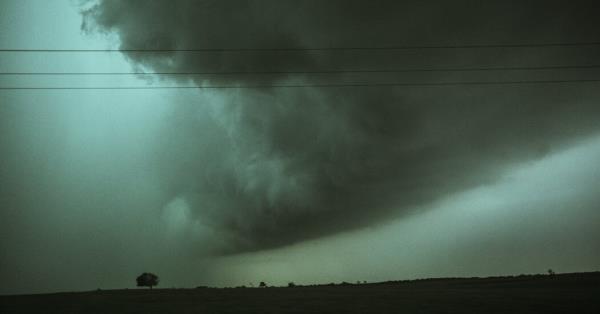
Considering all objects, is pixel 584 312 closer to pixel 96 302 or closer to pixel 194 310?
pixel 194 310

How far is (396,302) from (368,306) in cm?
498

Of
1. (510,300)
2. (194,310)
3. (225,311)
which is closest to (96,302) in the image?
(194,310)

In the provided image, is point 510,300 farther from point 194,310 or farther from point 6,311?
point 6,311

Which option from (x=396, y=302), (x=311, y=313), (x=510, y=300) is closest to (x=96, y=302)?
(x=311, y=313)

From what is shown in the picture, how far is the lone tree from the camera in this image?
139250 millimetres

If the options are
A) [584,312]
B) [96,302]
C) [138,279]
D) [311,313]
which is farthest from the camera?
[138,279]

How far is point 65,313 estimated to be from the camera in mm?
43906

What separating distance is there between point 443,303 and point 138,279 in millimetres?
119162

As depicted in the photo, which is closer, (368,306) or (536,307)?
(536,307)

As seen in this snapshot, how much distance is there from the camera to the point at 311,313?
39031mm

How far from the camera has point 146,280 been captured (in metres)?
140

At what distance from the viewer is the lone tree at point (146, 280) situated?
139250 mm

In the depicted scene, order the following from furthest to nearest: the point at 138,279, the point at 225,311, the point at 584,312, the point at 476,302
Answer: the point at 138,279 → the point at 476,302 → the point at 225,311 → the point at 584,312

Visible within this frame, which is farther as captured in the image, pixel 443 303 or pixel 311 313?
pixel 443 303
